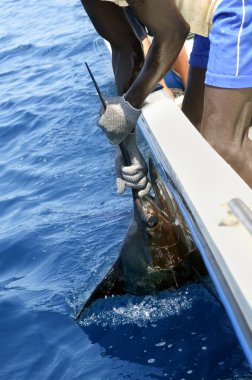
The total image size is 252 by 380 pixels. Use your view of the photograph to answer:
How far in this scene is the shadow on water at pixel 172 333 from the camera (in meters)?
2.90

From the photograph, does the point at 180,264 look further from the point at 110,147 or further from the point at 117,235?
the point at 110,147

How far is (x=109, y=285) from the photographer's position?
3482mm

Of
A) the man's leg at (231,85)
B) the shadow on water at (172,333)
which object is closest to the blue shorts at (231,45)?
the man's leg at (231,85)

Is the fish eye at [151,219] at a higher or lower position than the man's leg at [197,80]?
lower

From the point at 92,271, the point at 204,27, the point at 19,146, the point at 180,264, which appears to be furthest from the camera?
the point at 19,146

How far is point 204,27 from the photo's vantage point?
271 centimetres

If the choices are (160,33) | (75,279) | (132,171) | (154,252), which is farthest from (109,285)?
(160,33)

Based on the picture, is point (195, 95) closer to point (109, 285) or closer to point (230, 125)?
point (230, 125)

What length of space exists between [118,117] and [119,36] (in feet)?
1.85

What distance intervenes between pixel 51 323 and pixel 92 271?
55 cm

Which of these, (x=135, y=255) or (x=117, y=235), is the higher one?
(x=135, y=255)

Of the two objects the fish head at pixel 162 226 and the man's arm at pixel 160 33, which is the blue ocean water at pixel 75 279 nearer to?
the fish head at pixel 162 226

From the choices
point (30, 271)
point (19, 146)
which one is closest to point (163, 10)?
point (30, 271)

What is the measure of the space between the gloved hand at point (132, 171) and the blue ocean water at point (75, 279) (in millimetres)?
823
